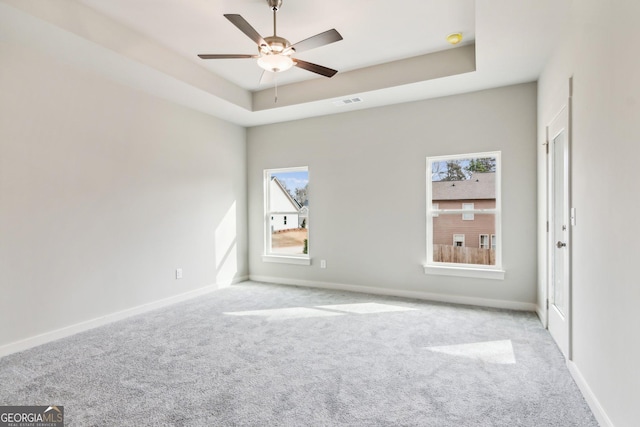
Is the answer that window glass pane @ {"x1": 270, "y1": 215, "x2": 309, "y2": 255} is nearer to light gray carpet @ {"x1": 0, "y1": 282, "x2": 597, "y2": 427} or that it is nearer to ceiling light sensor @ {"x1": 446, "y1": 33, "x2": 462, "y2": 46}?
light gray carpet @ {"x1": 0, "y1": 282, "x2": 597, "y2": 427}

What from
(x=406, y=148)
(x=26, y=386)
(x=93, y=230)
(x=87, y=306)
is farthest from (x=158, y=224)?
(x=406, y=148)

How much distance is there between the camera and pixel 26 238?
2990 mm

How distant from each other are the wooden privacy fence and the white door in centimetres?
90

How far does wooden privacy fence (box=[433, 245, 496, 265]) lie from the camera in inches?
166

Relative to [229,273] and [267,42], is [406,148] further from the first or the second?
[229,273]

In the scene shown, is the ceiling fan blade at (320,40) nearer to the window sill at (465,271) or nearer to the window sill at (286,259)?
the window sill at (465,271)

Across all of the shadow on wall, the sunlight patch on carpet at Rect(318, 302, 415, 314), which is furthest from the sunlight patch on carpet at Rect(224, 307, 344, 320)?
the shadow on wall

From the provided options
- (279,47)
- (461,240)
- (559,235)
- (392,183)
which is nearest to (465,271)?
(461,240)

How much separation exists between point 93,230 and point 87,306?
0.79 meters

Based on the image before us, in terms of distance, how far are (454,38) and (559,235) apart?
218cm

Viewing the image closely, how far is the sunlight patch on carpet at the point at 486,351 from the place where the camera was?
2.69m

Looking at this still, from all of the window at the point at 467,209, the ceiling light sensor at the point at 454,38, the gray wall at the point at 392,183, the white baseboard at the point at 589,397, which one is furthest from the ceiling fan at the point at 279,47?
the white baseboard at the point at 589,397

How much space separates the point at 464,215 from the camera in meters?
4.36

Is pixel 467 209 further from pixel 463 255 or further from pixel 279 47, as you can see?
pixel 279 47
